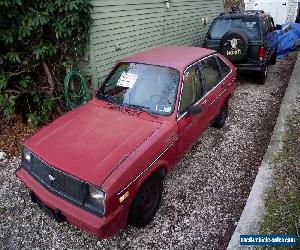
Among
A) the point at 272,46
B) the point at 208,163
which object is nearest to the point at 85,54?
the point at 208,163

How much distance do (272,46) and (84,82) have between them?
5746mm

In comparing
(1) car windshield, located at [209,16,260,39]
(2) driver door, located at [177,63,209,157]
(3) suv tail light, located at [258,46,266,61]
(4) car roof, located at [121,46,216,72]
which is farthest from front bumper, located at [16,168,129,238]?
(1) car windshield, located at [209,16,260,39]

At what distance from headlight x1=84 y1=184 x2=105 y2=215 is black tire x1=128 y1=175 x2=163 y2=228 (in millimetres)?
445

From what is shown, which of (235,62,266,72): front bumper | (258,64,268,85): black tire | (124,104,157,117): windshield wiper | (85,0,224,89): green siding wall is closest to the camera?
(124,104,157,117): windshield wiper

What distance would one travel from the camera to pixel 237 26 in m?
8.05

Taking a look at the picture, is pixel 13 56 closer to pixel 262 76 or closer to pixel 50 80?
pixel 50 80

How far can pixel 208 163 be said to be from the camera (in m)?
5.02

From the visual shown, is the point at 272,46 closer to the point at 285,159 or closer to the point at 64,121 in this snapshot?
the point at 285,159

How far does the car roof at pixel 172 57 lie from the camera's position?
4.42m

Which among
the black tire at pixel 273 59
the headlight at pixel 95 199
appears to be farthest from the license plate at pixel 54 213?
the black tire at pixel 273 59

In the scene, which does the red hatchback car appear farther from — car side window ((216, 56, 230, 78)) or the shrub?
the shrub

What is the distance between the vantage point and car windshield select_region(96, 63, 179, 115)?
4.08 meters

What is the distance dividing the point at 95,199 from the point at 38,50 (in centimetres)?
355

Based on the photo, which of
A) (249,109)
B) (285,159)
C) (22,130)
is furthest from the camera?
(249,109)
